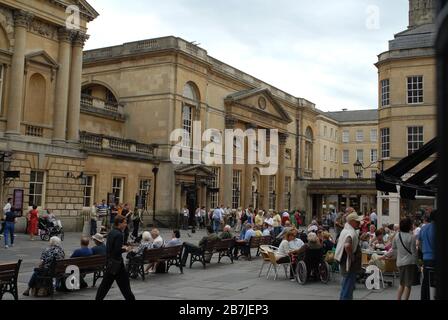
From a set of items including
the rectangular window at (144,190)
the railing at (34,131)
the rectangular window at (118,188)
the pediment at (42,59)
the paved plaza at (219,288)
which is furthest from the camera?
the rectangular window at (144,190)

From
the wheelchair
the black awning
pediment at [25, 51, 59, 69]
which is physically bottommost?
the wheelchair

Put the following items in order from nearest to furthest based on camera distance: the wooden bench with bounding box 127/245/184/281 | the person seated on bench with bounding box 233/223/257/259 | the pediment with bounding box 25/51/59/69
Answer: the wooden bench with bounding box 127/245/184/281
the person seated on bench with bounding box 233/223/257/259
the pediment with bounding box 25/51/59/69

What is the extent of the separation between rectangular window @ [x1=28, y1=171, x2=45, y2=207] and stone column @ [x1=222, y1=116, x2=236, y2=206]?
19110mm

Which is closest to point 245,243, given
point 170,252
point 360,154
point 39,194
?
point 170,252

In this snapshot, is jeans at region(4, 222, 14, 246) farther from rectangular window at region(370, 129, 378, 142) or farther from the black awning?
rectangular window at region(370, 129, 378, 142)

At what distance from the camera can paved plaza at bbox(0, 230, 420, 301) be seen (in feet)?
34.2

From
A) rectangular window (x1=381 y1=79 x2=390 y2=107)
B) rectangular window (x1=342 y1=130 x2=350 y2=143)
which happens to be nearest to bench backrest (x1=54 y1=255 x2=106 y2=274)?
rectangular window (x1=381 y1=79 x2=390 y2=107)

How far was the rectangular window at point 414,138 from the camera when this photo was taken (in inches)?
1340

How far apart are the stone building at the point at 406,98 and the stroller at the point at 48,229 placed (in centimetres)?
2108

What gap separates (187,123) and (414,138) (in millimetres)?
16247

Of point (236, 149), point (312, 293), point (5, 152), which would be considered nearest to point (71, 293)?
point (312, 293)

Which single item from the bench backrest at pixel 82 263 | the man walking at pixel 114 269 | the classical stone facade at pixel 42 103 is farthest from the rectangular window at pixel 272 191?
the man walking at pixel 114 269

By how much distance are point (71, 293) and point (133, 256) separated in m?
2.21

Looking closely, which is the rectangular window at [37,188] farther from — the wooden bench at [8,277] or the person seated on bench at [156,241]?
the wooden bench at [8,277]
